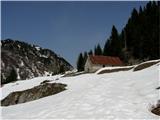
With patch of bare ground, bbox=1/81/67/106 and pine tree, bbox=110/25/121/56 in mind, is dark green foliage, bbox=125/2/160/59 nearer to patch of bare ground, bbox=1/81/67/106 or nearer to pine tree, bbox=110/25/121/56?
pine tree, bbox=110/25/121/56

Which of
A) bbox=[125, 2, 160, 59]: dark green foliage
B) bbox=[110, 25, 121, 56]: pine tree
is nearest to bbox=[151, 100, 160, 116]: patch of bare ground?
bbox=[125, 2, 160, 59]: dark green foliage

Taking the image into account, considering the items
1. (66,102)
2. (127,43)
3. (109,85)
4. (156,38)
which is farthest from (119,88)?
(127,43)

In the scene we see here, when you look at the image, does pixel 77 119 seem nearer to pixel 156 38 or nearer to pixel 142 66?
pixel 142 66

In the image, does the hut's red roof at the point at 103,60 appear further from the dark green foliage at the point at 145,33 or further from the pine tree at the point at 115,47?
the pine tree at the point at 115,47

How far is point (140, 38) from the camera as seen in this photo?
4294 inches

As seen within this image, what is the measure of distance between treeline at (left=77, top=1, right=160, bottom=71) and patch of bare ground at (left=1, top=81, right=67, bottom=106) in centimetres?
5733

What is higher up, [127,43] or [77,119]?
[127,43]

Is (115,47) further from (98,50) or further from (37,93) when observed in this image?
(37,93)

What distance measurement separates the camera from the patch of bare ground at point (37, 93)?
37003mm

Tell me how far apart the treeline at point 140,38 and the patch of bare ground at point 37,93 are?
188ft

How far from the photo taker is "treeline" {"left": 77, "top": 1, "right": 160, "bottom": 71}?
100m

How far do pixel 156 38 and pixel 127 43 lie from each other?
77.4ft

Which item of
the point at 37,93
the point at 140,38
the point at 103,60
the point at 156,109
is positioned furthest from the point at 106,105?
the point at 140,38

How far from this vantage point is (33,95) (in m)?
41.3
